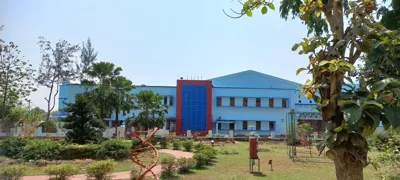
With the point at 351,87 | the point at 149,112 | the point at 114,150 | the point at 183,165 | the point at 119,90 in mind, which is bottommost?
the point at 183,165

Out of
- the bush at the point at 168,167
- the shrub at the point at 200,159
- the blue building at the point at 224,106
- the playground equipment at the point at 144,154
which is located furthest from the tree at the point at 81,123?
the blue building at the point at 224,106

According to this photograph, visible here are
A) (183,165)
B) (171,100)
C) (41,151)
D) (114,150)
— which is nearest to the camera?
(183,165)

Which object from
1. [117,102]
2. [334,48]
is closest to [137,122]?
[117,102]

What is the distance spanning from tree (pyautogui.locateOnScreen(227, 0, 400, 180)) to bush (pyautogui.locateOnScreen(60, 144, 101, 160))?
13681mm

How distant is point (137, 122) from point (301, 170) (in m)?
18.2

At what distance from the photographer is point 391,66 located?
174 centimetres

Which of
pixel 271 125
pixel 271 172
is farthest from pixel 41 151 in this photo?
pixel 271 125

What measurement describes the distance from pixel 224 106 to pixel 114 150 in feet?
91.9

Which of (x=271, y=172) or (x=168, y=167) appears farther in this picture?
(x=271, y=172)

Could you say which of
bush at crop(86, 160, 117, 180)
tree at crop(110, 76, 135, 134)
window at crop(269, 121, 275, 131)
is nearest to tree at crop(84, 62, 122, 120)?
tree at crop(110, 76, 135, 134)

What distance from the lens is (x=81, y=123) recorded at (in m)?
16.6

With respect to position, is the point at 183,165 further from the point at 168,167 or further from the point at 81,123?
the point at 81,123

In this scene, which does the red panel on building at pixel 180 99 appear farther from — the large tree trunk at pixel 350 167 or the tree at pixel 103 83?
the large tree trunk at pixel 350 167

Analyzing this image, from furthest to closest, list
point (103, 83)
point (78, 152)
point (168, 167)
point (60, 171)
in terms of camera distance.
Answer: point (103, 83) → point (78, 152) → point (168, 167) → point (60, 171)
